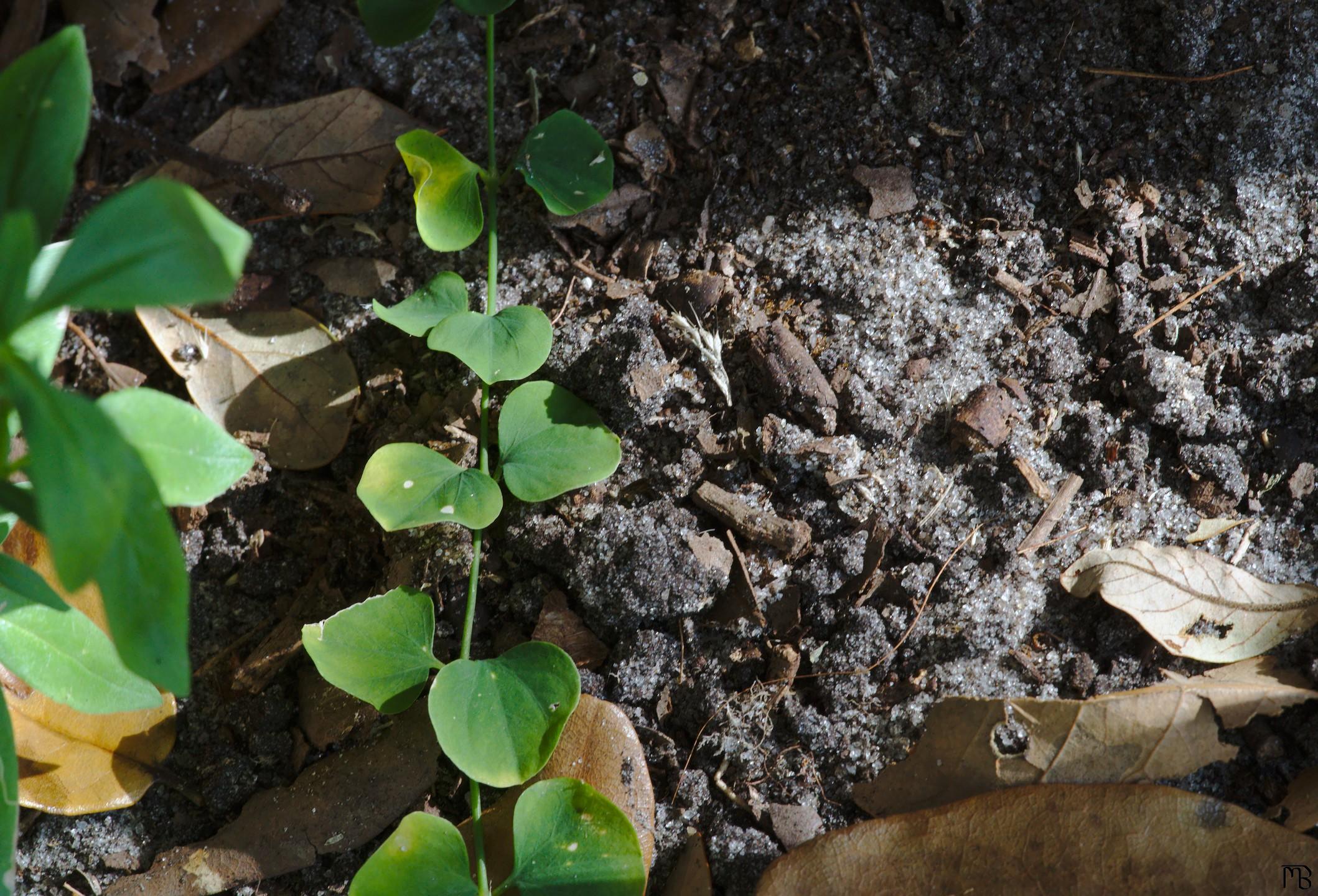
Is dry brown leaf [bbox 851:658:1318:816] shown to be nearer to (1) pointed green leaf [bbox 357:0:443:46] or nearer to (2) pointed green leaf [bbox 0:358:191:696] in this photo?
(2) pointed green leaf [bbox 0:358:191:696]

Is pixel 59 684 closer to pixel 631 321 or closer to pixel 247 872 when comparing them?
pixel 247 872

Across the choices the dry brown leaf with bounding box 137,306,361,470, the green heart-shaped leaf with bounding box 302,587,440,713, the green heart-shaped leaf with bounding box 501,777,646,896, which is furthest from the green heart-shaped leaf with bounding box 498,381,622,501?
the green heart-shaped leaf with bounding box 501,777,646,896

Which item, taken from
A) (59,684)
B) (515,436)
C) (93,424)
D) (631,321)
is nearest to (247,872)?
(59,684)

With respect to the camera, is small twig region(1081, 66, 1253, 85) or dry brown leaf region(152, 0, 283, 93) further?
dry brown leaf region(152, 0, 283, 93)

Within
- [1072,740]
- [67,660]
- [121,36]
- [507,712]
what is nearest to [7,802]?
[67,660]

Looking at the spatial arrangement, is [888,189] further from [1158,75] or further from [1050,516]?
[1050,516]

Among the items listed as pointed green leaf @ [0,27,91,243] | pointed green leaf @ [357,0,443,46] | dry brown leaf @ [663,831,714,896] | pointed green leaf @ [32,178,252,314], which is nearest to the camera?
pointed green leaf @ [32,178,252,314]
